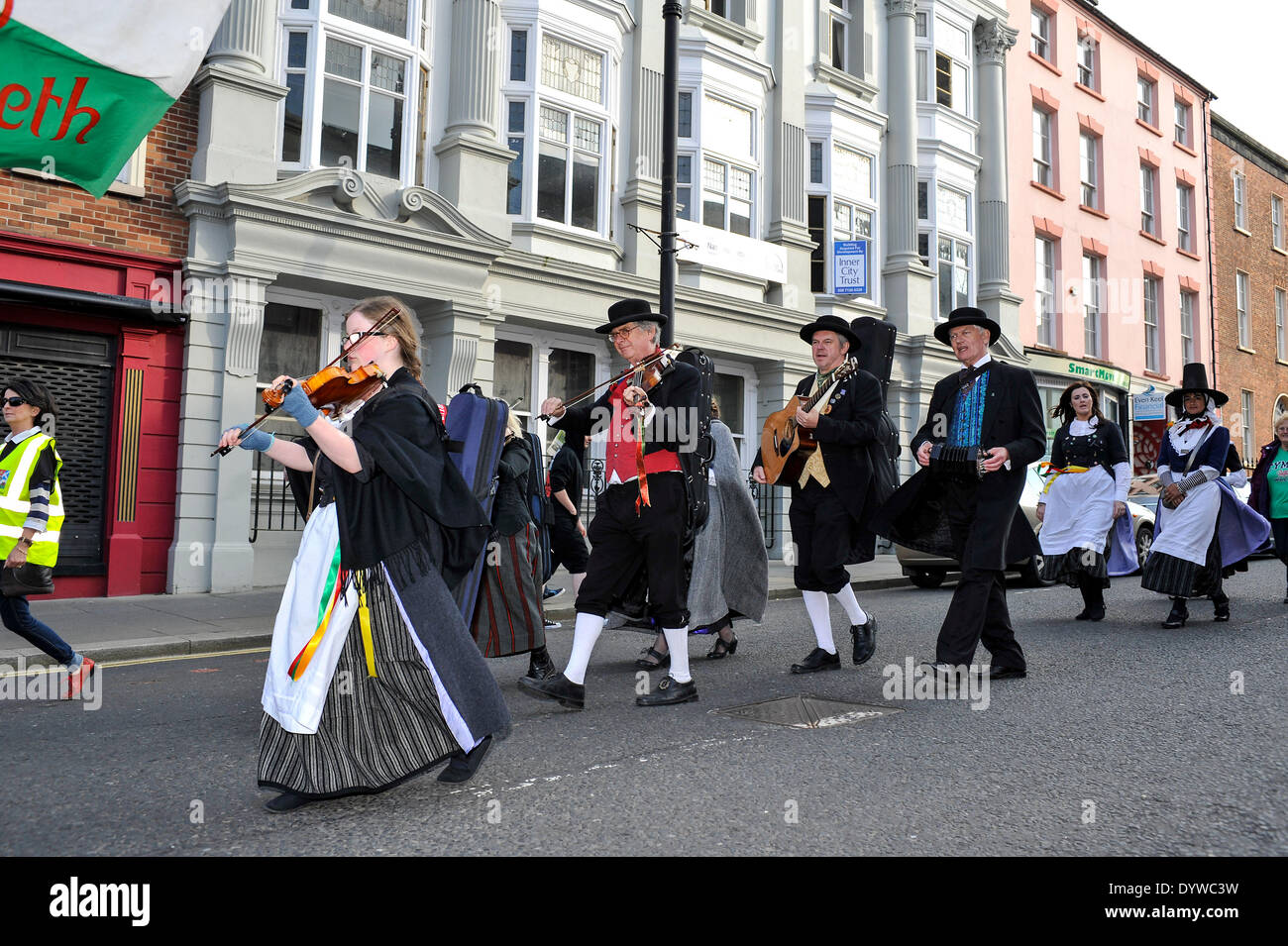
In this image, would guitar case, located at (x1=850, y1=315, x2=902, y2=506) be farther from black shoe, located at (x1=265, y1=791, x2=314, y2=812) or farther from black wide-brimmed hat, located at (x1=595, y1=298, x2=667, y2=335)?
black shoe, located at (x1=265, y1=791, x2=314, y2=812)

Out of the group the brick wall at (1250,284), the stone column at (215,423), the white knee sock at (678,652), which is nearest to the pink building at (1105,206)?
the brick wall at (1250,284)

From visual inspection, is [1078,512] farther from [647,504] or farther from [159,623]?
[159,623]

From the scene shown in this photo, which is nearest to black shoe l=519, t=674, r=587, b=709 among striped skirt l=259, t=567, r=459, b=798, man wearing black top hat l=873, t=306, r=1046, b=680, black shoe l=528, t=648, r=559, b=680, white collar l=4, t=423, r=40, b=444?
black shoe l=528, t=648, r=559, b=680

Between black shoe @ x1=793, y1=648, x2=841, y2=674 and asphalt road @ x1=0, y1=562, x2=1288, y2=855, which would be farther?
black shoe @ x1=793, y1=648, x2=841, y2=674

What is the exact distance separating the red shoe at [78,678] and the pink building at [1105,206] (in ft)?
68.9

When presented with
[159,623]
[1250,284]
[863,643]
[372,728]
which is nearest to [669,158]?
[863,643]

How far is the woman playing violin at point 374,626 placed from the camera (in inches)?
133

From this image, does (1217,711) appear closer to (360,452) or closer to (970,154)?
(360,452)

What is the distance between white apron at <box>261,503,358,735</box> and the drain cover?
7.27 feet

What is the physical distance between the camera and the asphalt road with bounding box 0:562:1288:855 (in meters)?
3.11

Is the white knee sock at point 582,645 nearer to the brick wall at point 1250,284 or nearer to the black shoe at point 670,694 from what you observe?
the black shoe at point 670,694

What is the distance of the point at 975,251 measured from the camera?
2239 cm
